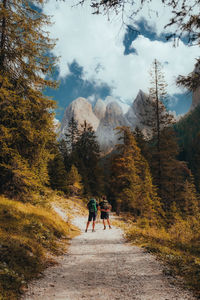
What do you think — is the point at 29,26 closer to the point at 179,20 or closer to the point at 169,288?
the point at 179,20

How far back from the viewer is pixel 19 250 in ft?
14.5

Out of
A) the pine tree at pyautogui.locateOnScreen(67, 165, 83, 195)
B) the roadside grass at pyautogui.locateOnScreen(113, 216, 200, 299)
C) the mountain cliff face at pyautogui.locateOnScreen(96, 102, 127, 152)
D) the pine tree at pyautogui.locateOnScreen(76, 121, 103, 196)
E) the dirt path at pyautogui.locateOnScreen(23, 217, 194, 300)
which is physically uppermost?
the mountain cliff face at pyautogui.locateOnScreen(96, 102, 127, 152)

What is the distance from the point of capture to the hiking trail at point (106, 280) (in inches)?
126

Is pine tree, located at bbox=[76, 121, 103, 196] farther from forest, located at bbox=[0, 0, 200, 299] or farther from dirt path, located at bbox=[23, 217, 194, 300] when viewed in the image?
dirt path, located at bbox=[23, 217, 194, 300]

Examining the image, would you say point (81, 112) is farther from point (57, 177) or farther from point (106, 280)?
point (106, 280)

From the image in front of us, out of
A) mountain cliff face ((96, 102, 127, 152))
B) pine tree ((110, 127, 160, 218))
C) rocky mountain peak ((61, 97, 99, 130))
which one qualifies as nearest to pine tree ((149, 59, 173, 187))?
pine tree ((110, 127, 160, 218))

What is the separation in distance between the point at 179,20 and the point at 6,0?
9241mm

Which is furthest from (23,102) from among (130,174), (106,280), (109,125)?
(109,125)

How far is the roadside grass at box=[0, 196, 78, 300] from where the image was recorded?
3202 millimetres

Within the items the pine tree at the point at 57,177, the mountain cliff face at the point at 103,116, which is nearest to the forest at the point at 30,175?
the pine tree at the point at 57,177

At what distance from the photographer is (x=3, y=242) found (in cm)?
441

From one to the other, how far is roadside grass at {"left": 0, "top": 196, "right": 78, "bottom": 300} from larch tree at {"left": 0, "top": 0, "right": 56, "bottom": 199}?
1458mm

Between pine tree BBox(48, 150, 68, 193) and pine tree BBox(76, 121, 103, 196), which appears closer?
pine tree BBox(48, 150, 68, 193)

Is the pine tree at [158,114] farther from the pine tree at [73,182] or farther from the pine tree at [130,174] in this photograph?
the pine tree at [73,182]
